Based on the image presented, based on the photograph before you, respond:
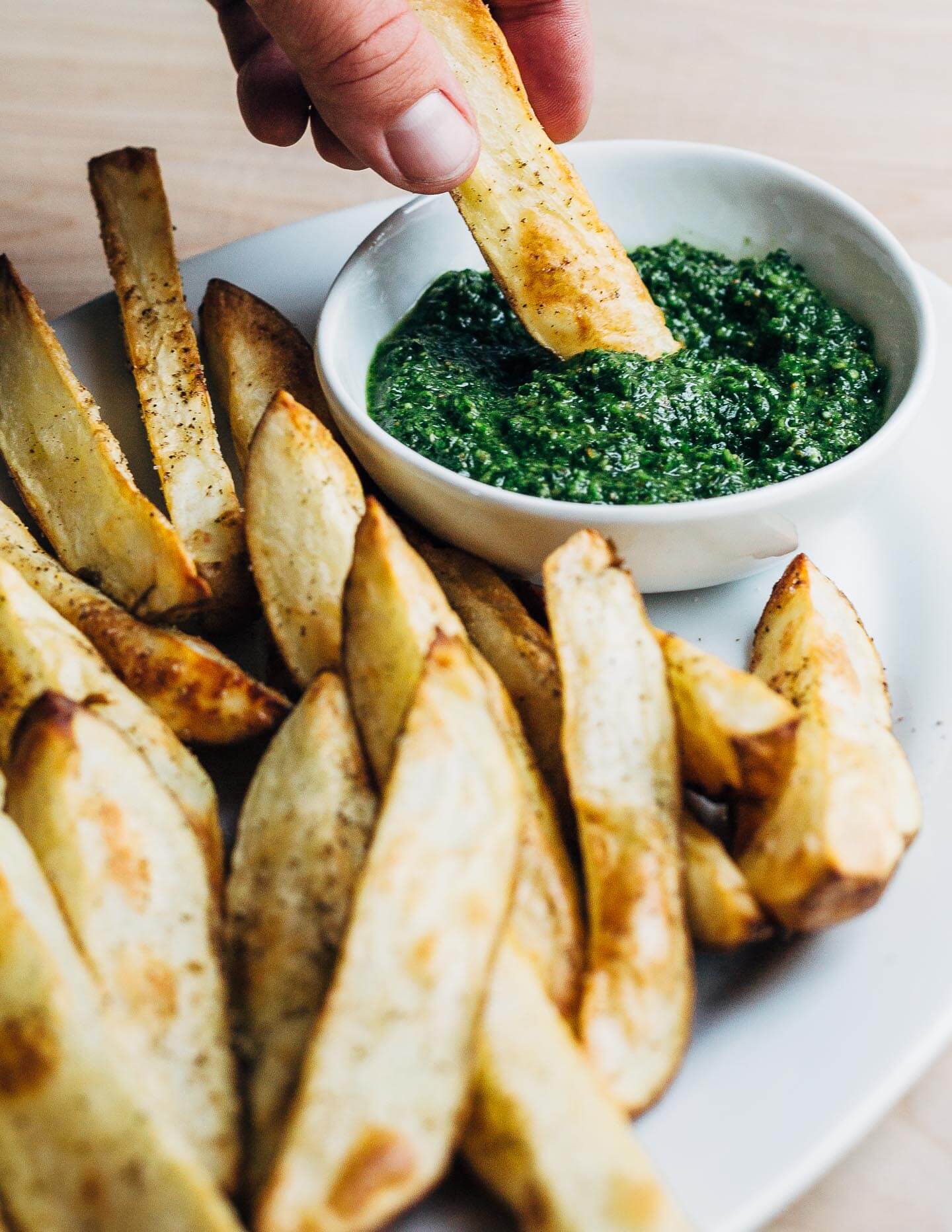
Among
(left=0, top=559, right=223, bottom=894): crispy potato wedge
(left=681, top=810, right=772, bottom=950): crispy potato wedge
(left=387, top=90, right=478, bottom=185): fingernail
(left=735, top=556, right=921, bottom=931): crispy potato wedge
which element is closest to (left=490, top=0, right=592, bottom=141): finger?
(left=387, top=90, right=478, bottom=185): fingernail

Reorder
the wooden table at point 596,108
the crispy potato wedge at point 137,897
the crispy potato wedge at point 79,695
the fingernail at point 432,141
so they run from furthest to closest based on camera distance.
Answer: the wooden table at point 596,108 < the fingernail at point 432,141 < the crispy potato wedge at point 79,695 < the crispy potato wedge at point 137,897

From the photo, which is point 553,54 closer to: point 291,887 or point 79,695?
point 79,695

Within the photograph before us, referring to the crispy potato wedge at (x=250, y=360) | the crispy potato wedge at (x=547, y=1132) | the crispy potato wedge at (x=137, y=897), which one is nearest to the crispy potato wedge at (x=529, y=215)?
the crispy potato wedge at (x=250, y=360)

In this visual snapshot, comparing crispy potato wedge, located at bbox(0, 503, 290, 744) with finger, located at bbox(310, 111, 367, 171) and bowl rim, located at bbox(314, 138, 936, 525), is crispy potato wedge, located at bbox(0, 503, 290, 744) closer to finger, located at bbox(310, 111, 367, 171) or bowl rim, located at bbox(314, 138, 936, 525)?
bowl rim, located at bbox(314, 138, 936, 525)

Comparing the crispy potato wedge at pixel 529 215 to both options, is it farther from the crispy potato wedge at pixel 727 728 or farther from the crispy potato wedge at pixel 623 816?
the crispy potato wedge at pixel 727 728

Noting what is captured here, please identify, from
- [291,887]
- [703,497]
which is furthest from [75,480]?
[703,497]
